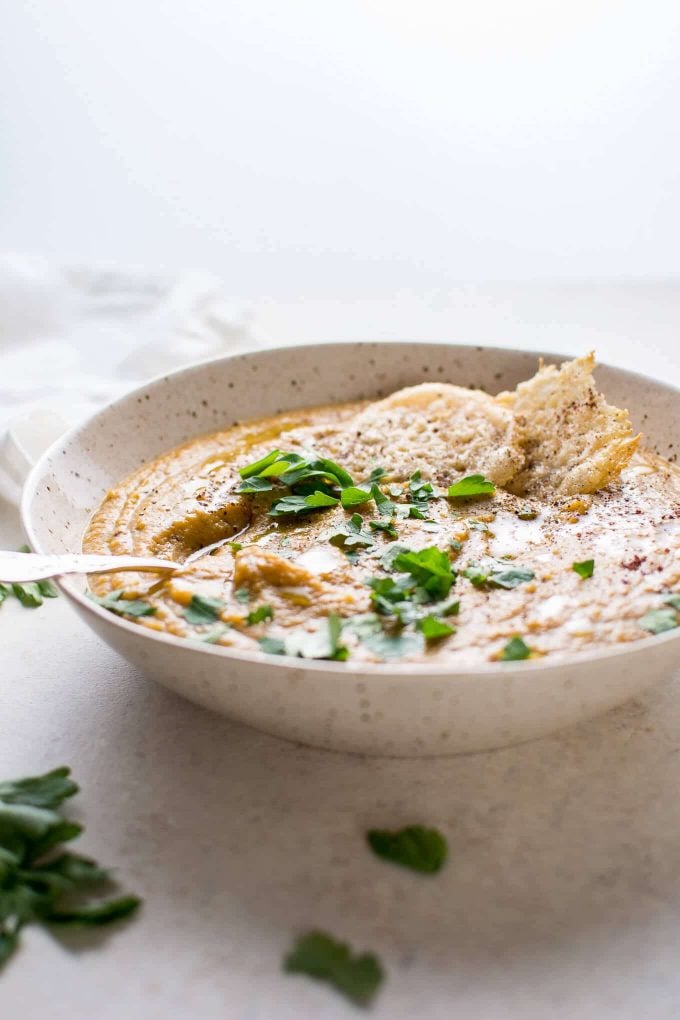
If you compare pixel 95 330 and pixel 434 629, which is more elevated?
pixel 434 629

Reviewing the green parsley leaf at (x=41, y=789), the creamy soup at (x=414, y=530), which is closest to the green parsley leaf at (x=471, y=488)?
the creamy soup at (x=414, y=530)

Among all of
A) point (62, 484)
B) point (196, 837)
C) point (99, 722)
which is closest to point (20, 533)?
point (62, 484)

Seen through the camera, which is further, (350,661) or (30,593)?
(30,593)

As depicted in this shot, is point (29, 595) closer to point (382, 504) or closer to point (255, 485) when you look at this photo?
point (255, 485)

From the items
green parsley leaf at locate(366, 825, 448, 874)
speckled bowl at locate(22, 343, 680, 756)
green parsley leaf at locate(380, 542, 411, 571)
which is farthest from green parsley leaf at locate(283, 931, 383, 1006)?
green parsley leaf at locate(380, 542, 411, 571)

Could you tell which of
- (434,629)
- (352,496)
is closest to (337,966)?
(434,629)

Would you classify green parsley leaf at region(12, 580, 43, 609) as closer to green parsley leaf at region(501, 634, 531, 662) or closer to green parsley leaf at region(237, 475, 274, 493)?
green parsley leaf at region(237, 475, 274, 493)

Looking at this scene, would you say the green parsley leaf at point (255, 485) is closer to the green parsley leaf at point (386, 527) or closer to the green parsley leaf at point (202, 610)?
the green parsley leaf at point (386, 527)
